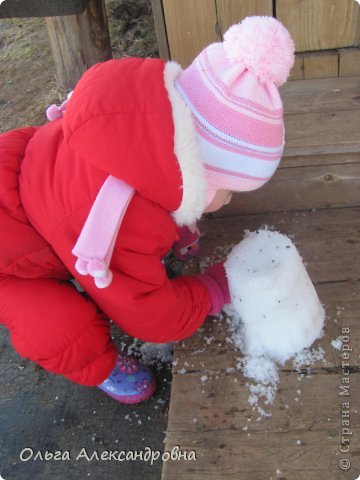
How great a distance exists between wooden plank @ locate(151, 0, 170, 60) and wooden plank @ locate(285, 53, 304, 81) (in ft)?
1.65

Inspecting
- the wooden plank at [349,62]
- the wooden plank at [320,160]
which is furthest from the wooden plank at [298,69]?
the wooden plank at [320,160]

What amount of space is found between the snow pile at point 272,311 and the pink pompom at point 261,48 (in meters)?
0.46

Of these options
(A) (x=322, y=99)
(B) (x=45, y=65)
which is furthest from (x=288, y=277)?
(B) (x=45, y=65)

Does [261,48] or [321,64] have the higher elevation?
[261,48]

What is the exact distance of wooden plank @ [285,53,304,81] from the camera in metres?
2.12

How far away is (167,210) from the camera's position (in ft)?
4.36

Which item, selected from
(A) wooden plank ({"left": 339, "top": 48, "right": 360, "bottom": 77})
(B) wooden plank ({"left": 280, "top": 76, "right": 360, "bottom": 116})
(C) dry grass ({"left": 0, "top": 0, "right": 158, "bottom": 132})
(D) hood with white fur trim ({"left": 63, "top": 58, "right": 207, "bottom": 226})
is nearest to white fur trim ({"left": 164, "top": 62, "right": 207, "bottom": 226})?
(D) hood with white fur trim ({"left": 63, "top": 58, "right": 207, "bottom": 226})

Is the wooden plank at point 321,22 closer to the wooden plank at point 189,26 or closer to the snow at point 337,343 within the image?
the wooden plank at point 189,26

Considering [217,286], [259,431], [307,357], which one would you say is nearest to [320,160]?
[217,286]

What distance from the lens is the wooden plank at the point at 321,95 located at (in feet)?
6.39

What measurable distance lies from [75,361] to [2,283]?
28 centimetres

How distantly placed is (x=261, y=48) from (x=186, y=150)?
0.28 metres

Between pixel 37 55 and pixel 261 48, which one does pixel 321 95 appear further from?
pixel 37 55

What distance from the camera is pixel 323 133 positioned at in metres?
1.83
